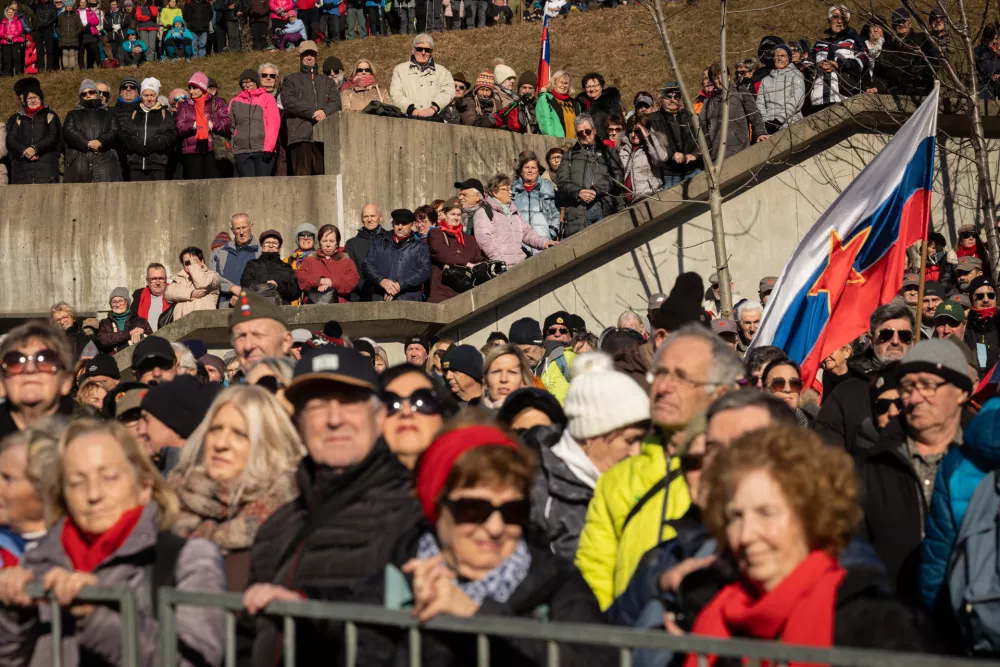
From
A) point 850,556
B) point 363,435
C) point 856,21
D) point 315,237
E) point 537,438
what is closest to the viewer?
point 850,556

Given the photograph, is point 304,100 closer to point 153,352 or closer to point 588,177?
point 588,177

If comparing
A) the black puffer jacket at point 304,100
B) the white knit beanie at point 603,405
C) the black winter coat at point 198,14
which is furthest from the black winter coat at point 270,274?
the black winter coat at point 198,14

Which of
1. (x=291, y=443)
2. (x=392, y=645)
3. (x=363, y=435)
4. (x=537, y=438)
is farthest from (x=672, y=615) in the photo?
(x=537, y=438)

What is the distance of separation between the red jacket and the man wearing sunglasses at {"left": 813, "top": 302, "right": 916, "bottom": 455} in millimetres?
6534

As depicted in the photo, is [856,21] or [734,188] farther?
[856,21]

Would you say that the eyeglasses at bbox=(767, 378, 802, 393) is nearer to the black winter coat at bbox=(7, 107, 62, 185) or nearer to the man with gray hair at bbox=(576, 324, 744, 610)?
the man with gray hair at bbox=(576, 324, 744, 610)

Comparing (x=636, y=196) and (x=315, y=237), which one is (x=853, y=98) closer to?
(x=636, y=196)

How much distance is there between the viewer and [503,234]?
604 inches

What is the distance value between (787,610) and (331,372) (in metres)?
1.85

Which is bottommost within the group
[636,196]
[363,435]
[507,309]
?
[363,435]

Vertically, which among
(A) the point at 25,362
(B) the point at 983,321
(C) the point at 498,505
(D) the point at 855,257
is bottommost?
(C) the point at 498,505

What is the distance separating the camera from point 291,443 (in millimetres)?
5152

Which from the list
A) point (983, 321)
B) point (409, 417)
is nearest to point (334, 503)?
point (409, 417)

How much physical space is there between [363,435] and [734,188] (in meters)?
11.6
